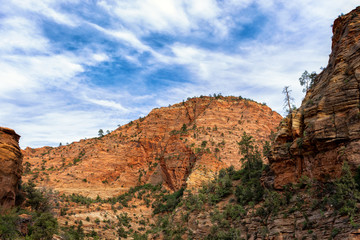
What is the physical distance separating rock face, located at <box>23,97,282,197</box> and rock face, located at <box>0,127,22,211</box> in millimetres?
24812

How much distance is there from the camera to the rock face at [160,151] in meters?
53.8

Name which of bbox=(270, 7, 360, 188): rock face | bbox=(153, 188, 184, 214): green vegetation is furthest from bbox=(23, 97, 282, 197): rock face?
bbox=(270, 7, 360, 188): rock face

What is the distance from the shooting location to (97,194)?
5369 centimetres

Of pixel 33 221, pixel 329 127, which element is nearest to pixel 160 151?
pixel 33 221

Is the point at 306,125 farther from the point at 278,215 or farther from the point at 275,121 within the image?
the point at 275,121

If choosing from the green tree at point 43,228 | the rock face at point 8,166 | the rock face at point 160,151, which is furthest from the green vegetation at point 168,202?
the rock face at point 8,166

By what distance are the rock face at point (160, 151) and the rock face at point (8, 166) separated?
2481 cm

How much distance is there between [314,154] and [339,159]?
2.86 metres

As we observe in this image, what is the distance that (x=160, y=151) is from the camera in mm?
67688

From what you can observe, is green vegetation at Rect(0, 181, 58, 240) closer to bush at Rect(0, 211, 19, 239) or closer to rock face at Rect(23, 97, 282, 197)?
bush at Rect(0, 211, 19, 239)

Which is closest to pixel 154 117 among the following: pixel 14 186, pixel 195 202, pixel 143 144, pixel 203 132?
pixel 143 144

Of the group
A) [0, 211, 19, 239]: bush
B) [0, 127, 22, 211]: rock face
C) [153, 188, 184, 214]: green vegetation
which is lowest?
[153, 188, 184, 214]: green vegetation

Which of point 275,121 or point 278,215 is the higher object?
point 275,121

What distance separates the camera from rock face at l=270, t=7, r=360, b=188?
21.5 metres
